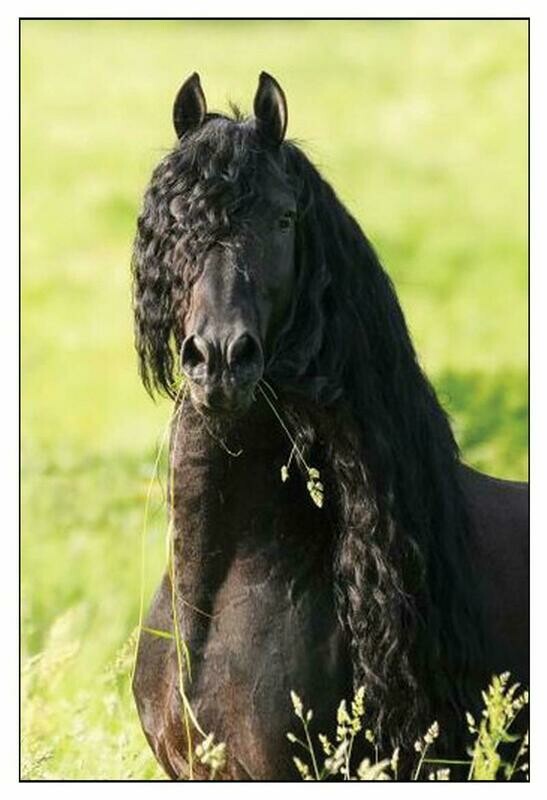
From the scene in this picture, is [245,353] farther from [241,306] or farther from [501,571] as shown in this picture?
[501,571]

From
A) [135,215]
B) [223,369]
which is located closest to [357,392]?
[223,369]

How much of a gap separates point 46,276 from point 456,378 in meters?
5.08

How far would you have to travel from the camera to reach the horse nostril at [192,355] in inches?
194

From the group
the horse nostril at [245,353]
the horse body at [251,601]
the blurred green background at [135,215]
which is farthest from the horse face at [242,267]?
the blurred green background at [135,215]

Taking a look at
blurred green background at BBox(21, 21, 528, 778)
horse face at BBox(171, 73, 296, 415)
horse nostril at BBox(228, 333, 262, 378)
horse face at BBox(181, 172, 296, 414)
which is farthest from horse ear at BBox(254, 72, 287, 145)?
blurred green background at BBox(21, 21, 528, 778)

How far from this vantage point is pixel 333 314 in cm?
538

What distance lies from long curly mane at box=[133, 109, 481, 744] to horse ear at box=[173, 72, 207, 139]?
89 mm

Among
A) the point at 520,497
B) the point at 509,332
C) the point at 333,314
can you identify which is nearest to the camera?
the point at 333,314

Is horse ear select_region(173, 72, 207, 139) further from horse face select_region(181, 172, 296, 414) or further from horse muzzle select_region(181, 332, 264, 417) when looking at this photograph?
horse muzzle select_region(181, 332, 264, 417)

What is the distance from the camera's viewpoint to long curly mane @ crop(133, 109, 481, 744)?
17.4 feet

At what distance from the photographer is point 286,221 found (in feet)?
17.4

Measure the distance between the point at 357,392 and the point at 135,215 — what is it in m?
7.13

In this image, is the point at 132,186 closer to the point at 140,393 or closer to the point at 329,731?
the point at 140,393
